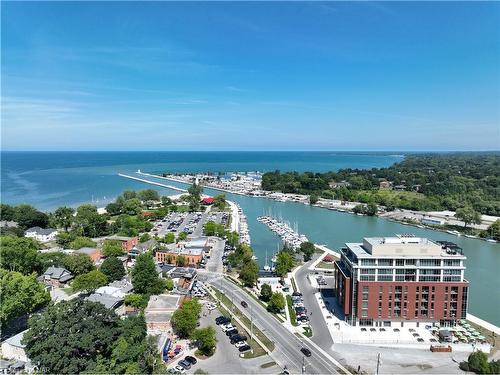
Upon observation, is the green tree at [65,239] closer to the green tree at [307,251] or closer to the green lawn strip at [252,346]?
the green tree at [307,251]

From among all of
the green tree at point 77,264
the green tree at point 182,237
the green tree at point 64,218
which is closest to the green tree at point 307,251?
the green tree at point 182,237

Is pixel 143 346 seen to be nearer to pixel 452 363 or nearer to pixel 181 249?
pixel 452 363

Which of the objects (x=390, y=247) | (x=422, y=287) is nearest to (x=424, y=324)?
(x=422, y=287)

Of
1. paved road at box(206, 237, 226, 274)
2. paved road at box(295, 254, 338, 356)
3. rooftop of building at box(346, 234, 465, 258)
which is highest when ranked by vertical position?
rooftop of building at box(346, 234, 465, 258)

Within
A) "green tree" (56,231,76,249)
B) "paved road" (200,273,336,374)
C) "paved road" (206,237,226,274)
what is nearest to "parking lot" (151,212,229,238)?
"paved road" (206,237,226,274)

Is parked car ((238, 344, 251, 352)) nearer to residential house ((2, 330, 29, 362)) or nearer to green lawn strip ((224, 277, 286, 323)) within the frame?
green lawn strip ((224, 277, 286, 323))

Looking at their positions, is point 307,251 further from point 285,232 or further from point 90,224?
point 90,224

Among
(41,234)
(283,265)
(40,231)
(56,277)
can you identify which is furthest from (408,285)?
(40,231)
